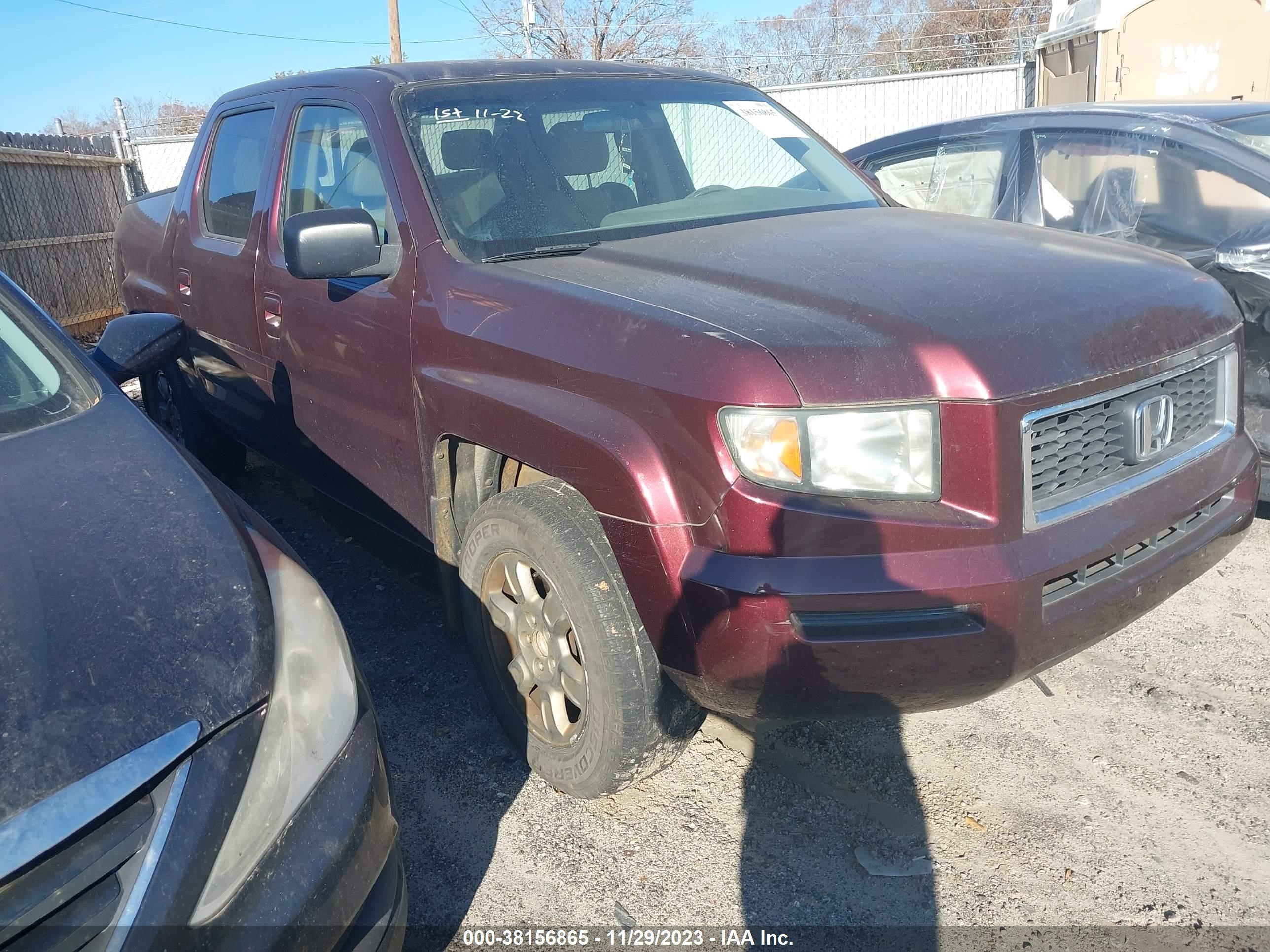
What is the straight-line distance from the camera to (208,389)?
456cm

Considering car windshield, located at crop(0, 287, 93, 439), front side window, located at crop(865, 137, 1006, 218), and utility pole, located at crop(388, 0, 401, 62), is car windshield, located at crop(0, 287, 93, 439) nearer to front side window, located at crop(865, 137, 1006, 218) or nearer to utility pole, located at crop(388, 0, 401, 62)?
front side window, located at crop(865, 137, 1006, 218)

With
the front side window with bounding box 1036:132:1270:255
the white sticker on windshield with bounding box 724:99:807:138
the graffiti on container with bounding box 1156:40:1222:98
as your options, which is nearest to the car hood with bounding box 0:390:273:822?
the white sticker on windshield with bounding box 724:99:807:138

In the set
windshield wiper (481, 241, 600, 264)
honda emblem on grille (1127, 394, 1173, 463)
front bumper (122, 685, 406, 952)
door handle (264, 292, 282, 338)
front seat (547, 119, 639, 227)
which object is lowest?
front bumper (122, 685, 406, 952)

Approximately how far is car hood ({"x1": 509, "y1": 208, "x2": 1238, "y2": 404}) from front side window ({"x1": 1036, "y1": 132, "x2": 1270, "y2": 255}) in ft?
5.29

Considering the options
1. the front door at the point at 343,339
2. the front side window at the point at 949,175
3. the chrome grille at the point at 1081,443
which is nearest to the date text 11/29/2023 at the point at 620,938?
the chrome grille at the point at 1081,443

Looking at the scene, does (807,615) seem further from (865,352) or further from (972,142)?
(972,142)

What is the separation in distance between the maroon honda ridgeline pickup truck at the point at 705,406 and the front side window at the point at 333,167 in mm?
16

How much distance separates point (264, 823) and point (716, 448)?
1075mm

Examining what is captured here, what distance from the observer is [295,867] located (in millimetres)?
1613

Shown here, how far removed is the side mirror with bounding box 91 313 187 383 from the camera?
9.63 feet

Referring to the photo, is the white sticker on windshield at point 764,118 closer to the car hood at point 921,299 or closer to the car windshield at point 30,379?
the car hood at point 921,299

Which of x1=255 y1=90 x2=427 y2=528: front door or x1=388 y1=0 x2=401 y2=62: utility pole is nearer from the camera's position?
x1=255 y1=90 x2=427 y2=528: front door

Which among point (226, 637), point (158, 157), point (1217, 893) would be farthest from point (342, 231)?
point (158, 157)

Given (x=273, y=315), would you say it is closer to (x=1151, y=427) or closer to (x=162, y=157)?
(x=1151, y=427)
